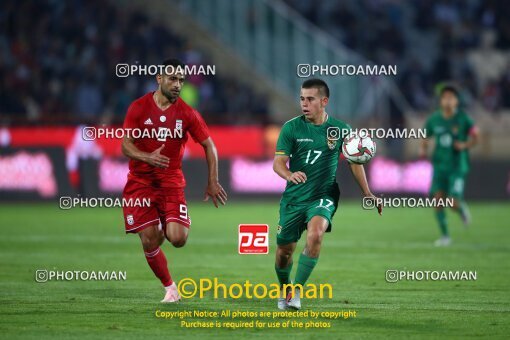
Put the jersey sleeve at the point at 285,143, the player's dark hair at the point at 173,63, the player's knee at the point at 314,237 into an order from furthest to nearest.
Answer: the player's dark hair at the point at 173,63, the jersey sleeve at the point at 285,143, the player's knee at the point at 314,237

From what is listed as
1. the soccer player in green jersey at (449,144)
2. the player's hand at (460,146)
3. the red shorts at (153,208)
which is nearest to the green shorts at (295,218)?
the red shorts at (153,208)

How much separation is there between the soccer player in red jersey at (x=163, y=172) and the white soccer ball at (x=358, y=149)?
1417mm

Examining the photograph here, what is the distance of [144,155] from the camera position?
10.6 m

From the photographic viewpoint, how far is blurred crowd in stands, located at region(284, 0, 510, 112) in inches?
1331

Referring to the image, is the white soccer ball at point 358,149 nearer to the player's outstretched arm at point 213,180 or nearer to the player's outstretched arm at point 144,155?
the player's outstretched arm at point 213,180

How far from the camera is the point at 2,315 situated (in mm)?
9711

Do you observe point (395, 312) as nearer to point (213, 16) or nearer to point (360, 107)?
point (360, 107)

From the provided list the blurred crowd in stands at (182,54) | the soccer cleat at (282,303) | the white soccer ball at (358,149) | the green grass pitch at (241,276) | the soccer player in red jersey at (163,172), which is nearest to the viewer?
the green grass pitch at (241,276)

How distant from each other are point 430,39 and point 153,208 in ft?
89.6

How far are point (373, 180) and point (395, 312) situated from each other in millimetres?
18155

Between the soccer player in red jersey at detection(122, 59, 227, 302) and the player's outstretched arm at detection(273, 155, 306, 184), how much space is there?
80cm

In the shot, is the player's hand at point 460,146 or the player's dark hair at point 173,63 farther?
the player's hand at point 460,146

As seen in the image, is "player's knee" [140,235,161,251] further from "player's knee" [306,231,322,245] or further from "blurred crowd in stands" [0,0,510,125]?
"blurred crowd in stands" [0,0,510,125]

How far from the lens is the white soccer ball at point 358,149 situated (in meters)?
10.3
